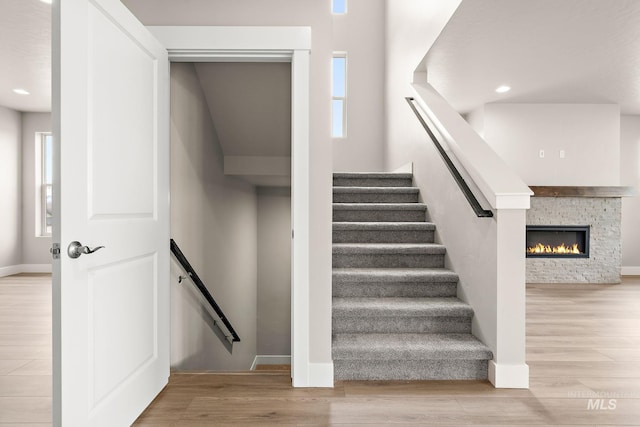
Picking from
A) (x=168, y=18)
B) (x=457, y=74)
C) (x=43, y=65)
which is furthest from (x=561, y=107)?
(x=43, y=65)

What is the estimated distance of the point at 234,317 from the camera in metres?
4.67

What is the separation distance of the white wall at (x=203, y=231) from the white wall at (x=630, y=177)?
19.9 ft

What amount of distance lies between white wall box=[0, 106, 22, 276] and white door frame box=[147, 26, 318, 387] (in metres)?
5.67

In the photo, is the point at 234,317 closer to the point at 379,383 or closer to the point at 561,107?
the point at 379,383

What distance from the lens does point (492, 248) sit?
2465mm

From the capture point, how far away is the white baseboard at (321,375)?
2439 mm

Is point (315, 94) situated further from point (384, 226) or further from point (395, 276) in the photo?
point (384, 226)

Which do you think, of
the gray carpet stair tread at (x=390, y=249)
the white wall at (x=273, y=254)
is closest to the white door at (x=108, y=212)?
the gray carpet stair tread at (x=390, y=249)

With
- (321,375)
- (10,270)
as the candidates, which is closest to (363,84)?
(321,375)

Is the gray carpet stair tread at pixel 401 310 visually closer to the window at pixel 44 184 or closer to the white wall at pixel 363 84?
the white wall at pixel 363 84

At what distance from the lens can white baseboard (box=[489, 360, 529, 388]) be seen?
7.88ft

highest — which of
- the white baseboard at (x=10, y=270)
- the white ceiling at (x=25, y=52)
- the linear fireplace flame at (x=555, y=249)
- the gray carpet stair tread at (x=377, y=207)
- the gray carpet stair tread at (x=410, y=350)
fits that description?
the white ceiling at (x=25, y=52)

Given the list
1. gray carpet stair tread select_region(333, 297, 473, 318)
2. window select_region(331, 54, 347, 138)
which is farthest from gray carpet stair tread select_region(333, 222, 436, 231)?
window select_region(331, 54, 347, 138)

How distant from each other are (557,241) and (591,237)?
465 mm
